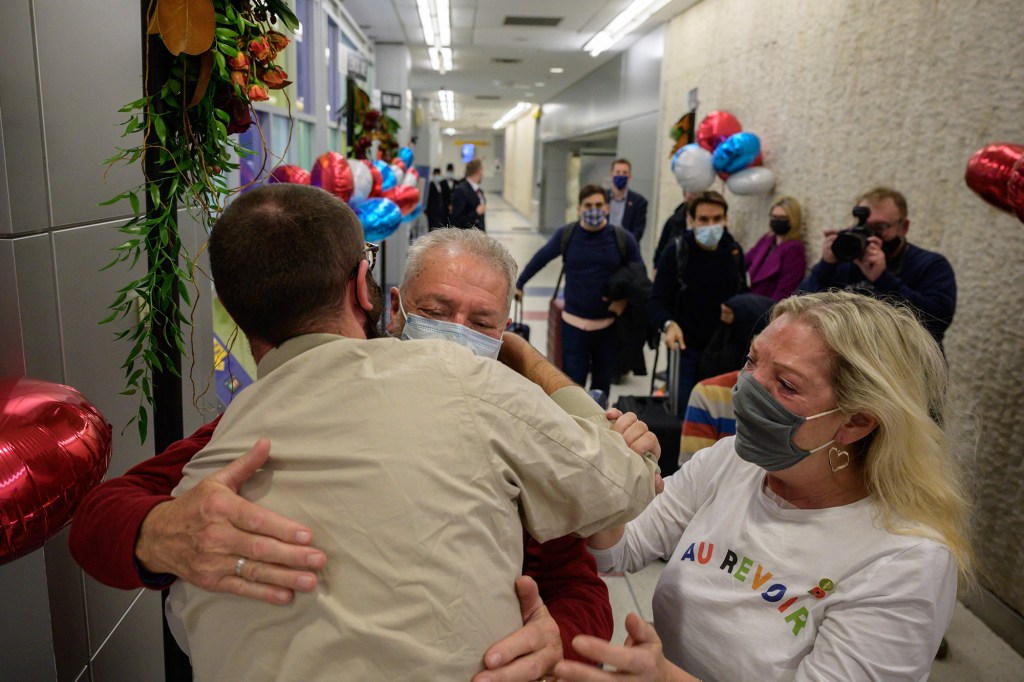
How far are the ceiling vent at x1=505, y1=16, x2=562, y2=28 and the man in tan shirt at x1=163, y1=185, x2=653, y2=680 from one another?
8452 mm

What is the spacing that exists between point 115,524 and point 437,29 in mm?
9519

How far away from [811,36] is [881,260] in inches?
112

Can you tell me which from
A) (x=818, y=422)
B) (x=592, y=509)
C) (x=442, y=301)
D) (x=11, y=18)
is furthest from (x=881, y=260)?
(x=11, y=18)

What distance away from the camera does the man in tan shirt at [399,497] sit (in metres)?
0.82

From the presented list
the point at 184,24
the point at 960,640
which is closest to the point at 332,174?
the point at 184,24

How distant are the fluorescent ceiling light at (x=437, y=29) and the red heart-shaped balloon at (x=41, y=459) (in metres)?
7.53

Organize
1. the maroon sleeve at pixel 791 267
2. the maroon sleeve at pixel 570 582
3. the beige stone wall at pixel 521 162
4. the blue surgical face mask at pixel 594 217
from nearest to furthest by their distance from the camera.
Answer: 1. the maroon sleeve at pixel 570 582
2. the blue surgical face mask at pixel 594 217
3. the maroon sleeve at pixel 791 267
4. the beige stone wall at pixel 521 162

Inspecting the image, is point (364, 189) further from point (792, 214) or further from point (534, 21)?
point (534, 21)

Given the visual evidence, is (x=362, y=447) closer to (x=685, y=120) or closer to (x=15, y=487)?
(x=15, y=487)

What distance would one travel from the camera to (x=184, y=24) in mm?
1395

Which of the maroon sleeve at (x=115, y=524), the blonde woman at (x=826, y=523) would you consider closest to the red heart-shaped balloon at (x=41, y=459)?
the maroon sleeve at (x=115, y=524)

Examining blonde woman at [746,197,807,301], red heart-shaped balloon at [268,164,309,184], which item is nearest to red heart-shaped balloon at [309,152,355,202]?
red heart-shaped balloon at [268,164,309,184]

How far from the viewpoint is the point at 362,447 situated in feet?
2.78

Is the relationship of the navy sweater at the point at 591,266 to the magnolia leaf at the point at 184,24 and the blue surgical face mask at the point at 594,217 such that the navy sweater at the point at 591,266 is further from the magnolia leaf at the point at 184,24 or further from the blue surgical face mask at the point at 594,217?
the magnolia leaf at the point at 184,24
